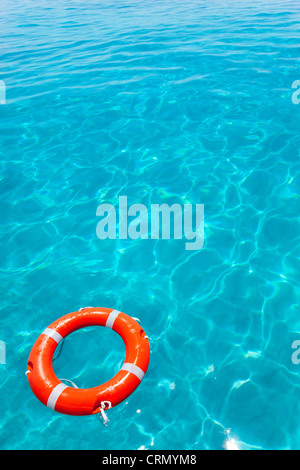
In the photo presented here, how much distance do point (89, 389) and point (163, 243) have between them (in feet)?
9.77

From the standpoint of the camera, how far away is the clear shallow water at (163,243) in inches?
169

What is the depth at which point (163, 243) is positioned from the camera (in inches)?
250

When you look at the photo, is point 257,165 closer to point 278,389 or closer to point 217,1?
point 278,389

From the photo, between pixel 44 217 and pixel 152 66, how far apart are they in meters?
8.48

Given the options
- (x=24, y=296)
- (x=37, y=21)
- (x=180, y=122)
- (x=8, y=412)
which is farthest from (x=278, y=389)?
(x=37, y=21)

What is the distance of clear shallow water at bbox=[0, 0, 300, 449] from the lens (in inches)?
169

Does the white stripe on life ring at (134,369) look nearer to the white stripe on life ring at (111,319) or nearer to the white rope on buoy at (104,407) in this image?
the white rope on buoy at (104,407)

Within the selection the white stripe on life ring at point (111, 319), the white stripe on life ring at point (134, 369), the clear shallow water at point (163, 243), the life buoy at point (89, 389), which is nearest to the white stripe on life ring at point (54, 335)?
the life buoy at point (89, 389)

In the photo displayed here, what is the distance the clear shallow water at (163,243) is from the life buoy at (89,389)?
307 mm

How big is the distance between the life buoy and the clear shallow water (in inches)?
12.1

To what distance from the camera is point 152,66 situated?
12570mm

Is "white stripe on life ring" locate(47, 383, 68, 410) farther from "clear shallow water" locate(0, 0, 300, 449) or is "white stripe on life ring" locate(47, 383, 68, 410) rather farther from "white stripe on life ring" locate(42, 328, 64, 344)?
"white stripe on life ring" locate(42, 328, 64, 344)

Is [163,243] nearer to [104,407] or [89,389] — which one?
[89,389]

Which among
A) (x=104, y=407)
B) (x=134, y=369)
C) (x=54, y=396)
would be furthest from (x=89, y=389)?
(x=134, y=369)
